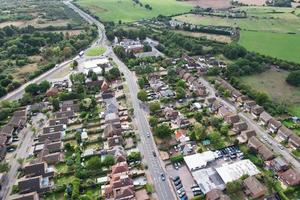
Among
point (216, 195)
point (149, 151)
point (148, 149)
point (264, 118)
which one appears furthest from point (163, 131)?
point (264, 118)

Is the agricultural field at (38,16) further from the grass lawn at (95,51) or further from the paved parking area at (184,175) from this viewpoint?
the paved parking area at (184,175)

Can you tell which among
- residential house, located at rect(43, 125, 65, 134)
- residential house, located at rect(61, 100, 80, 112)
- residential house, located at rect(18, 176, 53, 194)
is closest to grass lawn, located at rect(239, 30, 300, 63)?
residential house, located at rect(61, 100, 80, 112)

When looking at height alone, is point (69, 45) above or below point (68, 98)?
above

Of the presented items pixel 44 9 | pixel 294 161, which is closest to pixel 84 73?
pixel 294 161

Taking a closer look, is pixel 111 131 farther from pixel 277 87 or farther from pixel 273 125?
pixel 277 87

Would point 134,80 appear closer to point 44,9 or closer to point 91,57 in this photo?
Answer: point 91,57

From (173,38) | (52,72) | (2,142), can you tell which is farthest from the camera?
(173,38)
